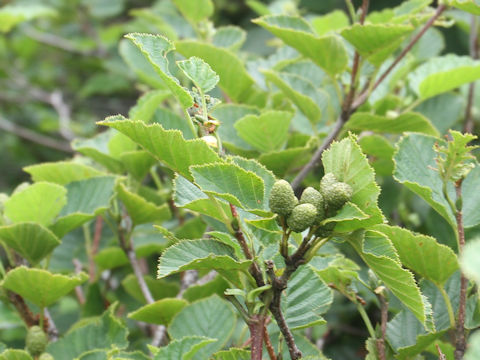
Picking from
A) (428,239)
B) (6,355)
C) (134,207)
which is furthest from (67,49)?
(428,239)

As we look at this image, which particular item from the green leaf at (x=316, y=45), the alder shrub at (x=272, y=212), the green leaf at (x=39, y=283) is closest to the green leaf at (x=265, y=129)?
the alder shrub at (x=272, y=212)

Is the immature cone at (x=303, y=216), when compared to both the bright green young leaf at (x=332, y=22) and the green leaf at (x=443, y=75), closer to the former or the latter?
the green leaf at (x=443, y=75)

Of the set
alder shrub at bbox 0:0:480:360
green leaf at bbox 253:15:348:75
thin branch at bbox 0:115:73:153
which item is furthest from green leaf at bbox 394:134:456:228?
thin branch at bbox 0:115:73:153

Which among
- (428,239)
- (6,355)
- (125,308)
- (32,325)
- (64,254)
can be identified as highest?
(428,239)

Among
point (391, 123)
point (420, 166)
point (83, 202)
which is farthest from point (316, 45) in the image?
point (83, 202)

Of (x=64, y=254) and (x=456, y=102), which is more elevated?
(x=456, y=102)

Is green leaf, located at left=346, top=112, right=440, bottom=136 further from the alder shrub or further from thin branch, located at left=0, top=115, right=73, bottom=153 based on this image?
thin branch, located at left=0, top=115, right=73, bottom=153

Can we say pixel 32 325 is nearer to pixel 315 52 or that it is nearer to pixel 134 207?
pixel 134 207
